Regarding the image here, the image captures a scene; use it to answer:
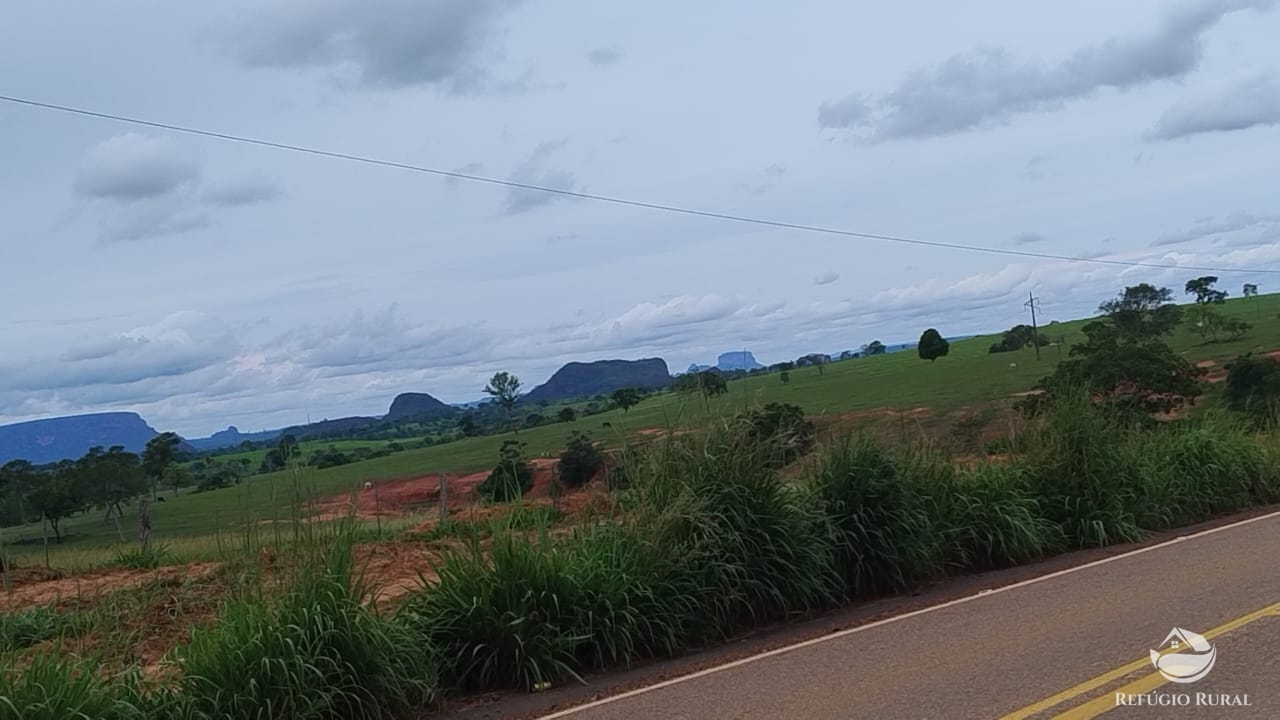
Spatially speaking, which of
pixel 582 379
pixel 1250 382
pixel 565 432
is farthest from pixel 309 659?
pixel 1250 382

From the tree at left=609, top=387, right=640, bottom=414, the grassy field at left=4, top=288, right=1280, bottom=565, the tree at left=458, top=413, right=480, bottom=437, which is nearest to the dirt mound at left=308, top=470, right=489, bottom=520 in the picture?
the grassy field at left=4, top=288, right=1280, bottom=565

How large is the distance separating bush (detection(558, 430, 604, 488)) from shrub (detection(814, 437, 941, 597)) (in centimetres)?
341

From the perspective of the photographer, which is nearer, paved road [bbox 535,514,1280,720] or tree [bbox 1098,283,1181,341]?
paved road [bbox 535,514,1280,720]

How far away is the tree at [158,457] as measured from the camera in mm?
23875

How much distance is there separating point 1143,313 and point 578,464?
44.1 m

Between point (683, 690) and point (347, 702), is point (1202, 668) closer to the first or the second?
point (683, 690)

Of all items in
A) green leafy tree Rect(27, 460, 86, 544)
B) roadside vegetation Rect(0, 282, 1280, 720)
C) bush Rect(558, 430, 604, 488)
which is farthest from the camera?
green leafy tree Rect(27, 460, 86, 544)

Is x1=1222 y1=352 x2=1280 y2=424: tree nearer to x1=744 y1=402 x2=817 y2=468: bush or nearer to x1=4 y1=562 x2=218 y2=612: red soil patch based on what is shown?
x1=744 y1=402 x2=817 y2=468: bush

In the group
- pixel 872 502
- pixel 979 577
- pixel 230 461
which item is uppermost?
pixel 230 461

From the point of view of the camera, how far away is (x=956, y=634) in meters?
8.86

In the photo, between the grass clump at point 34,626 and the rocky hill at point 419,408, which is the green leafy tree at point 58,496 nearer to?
the rocky hill at point 419,408

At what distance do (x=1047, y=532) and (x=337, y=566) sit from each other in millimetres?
9112

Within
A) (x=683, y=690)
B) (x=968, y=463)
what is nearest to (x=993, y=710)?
(x=683, y=690)

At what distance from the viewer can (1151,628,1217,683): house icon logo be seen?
23.0 feet
